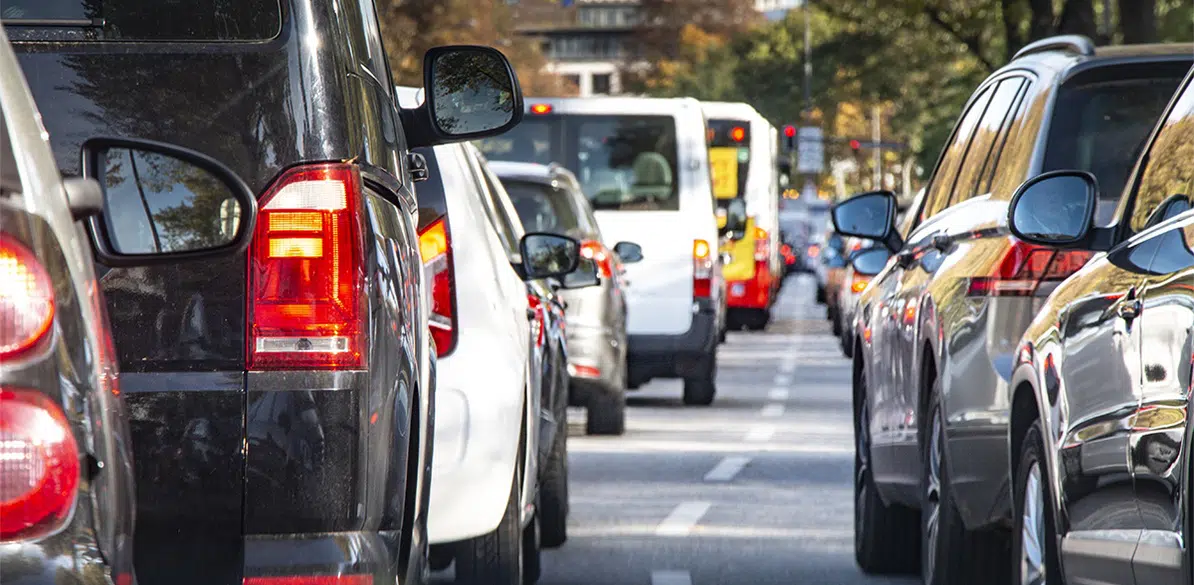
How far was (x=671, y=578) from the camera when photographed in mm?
8914

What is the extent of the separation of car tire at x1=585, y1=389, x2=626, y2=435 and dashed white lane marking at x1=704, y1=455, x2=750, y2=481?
1470mm

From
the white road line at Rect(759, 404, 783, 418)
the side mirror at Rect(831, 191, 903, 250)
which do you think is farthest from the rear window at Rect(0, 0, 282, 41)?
the white road line at Rect(759, 404, 783, 418)

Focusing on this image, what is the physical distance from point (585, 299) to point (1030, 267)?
8486mm

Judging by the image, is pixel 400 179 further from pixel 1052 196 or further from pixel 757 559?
pixel 757 559


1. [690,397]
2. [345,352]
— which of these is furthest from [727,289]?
[345,352]

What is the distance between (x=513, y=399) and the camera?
286 inches

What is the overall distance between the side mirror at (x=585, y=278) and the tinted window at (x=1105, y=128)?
3600 mm

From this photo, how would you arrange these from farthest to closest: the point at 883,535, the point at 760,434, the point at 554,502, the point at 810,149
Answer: the point at 810,149 → the point at 760,434 → the point at 554,502 → the point at 883,535

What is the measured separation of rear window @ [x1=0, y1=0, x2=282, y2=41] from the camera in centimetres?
464

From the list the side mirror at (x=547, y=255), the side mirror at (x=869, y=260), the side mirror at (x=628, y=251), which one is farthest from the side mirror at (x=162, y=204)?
the side mirror at (x=628, y=251)

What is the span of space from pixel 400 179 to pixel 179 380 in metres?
0.92

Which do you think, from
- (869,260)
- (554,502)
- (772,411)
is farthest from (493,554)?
(772,411)

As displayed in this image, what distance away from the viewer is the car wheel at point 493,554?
7.26 m

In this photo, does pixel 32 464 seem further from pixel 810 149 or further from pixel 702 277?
pixel 810 149
